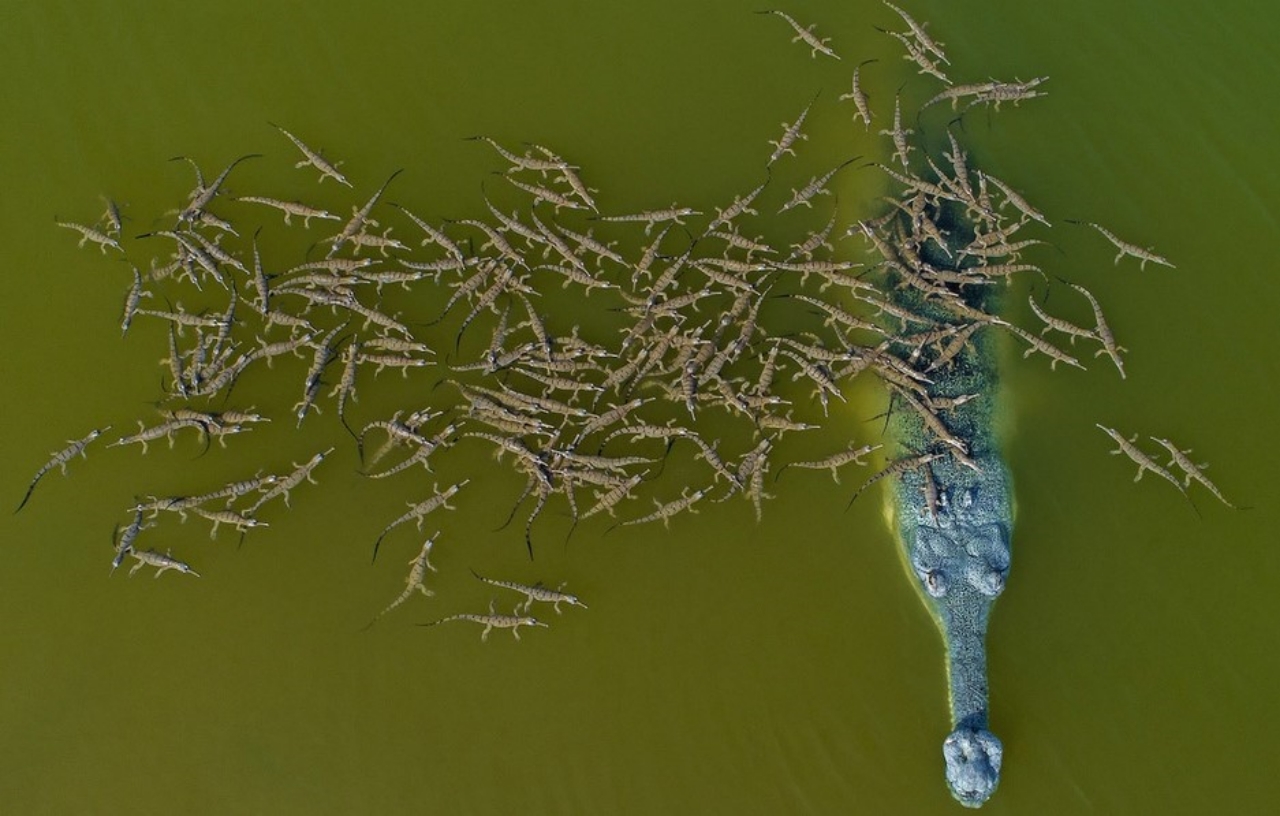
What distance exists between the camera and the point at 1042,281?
6559 millimetres

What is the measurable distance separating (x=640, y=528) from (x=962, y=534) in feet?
8.08

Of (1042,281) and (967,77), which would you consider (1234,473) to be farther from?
(967,77)

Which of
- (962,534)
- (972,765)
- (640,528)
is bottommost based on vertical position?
(972,765)

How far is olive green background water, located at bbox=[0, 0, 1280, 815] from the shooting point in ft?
19.3

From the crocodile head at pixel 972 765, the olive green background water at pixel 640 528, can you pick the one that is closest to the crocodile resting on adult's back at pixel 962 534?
the crocodile head at pixel 972 765

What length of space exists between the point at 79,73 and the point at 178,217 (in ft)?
4.99

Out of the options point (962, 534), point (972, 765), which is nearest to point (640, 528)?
point (962, 534)

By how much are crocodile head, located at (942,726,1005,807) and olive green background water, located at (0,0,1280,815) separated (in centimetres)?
18

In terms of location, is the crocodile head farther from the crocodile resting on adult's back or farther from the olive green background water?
the olive green background water

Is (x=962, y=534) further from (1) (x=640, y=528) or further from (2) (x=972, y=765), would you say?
(1) (x=640, y=528)

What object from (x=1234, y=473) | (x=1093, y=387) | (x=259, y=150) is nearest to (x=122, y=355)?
(x=259, y=150)

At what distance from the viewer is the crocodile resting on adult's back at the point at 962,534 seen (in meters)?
5.82

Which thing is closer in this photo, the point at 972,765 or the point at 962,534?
the point at 972,765

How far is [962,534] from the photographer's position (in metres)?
6.02
